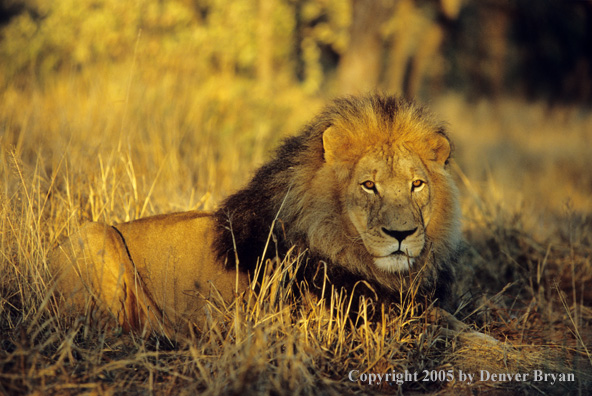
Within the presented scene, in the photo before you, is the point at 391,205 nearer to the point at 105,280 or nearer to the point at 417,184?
the point at 417,184

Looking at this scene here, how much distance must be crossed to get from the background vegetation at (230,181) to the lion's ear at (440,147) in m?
0.58

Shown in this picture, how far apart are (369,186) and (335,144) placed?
336 millimetres

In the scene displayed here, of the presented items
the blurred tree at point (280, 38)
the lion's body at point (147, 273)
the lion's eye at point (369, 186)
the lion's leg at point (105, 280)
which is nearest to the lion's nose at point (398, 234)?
the lion's eye at point (369, 186)

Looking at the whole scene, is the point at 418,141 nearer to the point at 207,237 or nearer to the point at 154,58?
the point at 207,237

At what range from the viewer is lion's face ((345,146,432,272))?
3.61 meters

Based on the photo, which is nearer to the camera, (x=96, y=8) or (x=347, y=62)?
(x=347, y=62)

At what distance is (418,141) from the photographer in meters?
3.97

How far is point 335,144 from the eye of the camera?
3.88 meters

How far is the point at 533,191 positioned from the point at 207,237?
7906mm

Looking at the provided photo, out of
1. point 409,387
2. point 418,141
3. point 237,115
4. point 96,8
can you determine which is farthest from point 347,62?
point 409,387

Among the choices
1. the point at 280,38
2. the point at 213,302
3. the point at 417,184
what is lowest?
the point at 213,302

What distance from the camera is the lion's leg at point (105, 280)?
153 inches

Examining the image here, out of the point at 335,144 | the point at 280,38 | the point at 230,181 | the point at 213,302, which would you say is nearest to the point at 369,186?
the point at 335,144

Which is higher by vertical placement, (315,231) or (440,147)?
(440,147)
